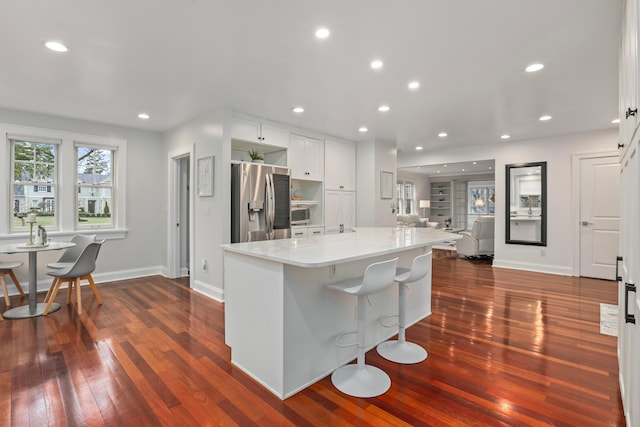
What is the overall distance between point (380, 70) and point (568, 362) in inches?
115

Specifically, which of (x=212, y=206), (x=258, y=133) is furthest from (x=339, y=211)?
(x=212, y=206)

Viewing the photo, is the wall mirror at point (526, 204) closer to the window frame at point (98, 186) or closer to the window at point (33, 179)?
the window frame at point (98, 186)

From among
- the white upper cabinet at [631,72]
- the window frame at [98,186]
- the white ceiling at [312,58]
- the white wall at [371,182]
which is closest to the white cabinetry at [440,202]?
the white wall at [371,182]

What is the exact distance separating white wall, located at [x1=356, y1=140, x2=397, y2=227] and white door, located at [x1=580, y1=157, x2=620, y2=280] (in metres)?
3.32

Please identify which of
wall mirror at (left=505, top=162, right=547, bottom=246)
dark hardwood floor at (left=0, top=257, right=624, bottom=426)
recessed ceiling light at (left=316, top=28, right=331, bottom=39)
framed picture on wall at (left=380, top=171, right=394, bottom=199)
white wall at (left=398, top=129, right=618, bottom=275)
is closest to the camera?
dark hardwood floor at (left=0, top=257, right=624, bottom=426)

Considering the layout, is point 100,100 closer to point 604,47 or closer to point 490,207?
point 604,47

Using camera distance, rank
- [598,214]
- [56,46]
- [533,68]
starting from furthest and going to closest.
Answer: [598,214] < [533,68] < [56,46]

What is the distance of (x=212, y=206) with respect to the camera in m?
4.23

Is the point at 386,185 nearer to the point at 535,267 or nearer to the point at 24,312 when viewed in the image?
the point at 535,267

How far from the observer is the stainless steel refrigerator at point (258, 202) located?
4.11 m

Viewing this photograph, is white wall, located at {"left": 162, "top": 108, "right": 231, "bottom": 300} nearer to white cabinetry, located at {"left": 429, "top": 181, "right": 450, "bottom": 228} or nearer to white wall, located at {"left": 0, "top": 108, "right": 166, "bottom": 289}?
white wall, located at {"left": 0, "top": 108, "right": 166, "bottom": 289}

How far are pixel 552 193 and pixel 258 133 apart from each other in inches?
210

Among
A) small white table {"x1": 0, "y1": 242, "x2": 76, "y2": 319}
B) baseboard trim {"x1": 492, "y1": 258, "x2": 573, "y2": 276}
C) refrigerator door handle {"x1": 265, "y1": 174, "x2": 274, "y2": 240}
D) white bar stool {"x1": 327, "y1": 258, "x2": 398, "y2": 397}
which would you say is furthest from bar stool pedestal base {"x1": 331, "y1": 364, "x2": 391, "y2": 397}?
baseboard trim {"x1": 492, "y1": 258, "x2": 573, "y2": 276}

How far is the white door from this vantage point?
5.23 meters
